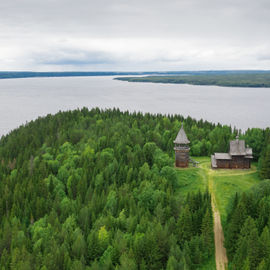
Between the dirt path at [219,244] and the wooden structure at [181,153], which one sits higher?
the wooden structure at [181,153]

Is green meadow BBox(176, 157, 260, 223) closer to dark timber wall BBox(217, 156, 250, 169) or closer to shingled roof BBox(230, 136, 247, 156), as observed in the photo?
dark timber wall BBox(217, 156, 250, 169)

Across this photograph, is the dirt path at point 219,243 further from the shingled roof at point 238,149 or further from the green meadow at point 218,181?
the shingled roof at point 238,149

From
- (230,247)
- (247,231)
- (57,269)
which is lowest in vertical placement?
(57,269)

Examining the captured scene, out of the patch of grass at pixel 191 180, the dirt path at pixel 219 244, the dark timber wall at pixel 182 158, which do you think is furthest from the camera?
the dark timber wall at pixel 182 158

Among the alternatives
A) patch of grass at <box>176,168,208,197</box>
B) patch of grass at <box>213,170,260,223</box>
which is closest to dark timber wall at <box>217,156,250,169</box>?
patch of grass at <box>213,170,260,223</box>

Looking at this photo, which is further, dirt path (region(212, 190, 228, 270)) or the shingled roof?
the shingled roof

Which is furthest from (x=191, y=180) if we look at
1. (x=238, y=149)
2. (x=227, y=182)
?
(x=238, y=149)

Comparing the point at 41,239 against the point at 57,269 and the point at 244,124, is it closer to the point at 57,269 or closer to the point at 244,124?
the point at 57,269

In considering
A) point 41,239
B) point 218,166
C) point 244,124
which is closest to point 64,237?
point 41,239

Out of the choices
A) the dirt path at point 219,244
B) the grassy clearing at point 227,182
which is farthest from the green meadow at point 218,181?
the dirt path at point 219,244
